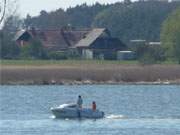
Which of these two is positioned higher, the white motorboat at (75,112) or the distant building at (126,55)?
the white motorboat at (75,112)

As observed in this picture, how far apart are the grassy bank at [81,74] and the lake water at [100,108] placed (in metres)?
0.68

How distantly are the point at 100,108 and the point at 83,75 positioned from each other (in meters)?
27.0

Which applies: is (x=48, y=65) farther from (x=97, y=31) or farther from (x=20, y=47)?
(x=97, y=31)

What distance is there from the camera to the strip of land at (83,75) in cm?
10344

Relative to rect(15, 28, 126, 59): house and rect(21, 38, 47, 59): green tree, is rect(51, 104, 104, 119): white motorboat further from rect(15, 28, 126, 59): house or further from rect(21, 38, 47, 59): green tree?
rect(15, 28, 126, 59): house

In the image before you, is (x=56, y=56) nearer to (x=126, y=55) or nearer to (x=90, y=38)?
(x=126, y=55)

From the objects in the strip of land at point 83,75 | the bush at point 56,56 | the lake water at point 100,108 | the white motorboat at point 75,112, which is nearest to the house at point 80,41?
the bush at point 56,56

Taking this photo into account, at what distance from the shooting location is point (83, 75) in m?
106

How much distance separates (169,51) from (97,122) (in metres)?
63.6

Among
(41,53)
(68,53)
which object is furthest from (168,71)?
(68,53)

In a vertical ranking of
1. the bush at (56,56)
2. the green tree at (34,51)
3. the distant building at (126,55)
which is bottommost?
the distant building at (126,55)

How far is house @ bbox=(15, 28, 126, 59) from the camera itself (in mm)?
145250

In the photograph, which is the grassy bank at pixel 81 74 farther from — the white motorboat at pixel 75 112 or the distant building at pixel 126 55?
the white motorboat at pixel 75 112

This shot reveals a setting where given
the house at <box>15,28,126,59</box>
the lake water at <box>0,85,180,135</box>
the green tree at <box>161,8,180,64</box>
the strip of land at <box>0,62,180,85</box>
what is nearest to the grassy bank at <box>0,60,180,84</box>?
the strip of land at <box>0,62,180,85</box>
